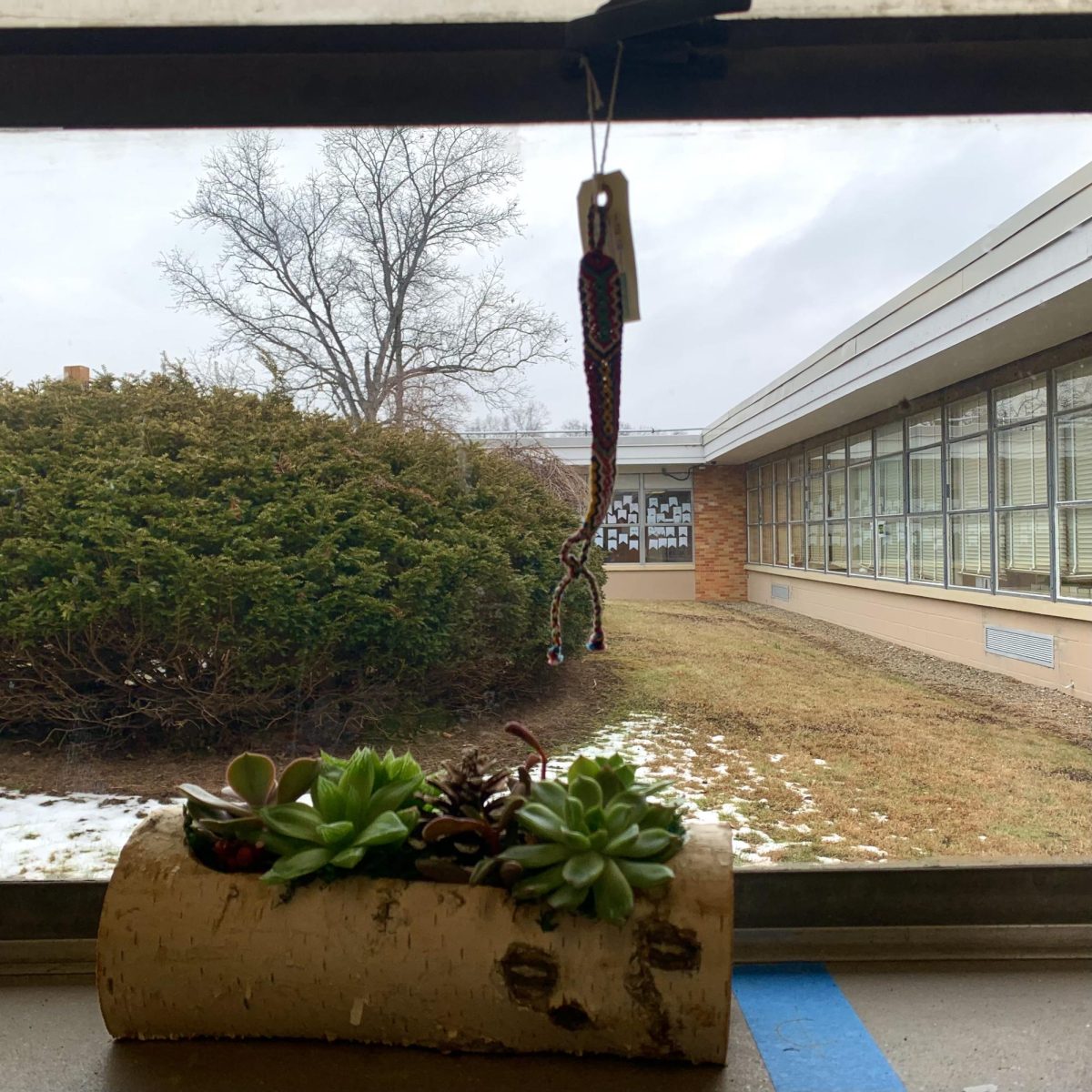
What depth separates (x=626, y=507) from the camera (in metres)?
1.90

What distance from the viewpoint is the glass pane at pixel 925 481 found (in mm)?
2686

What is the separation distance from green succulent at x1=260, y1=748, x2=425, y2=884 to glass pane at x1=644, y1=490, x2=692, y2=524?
40.1 inches

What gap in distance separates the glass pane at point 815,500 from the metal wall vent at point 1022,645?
630mm

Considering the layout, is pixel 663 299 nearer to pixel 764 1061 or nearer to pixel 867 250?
pixel 867 250

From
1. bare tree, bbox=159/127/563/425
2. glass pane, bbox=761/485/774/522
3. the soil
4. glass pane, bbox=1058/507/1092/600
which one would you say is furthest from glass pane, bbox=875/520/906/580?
bare tree, bbox=159/127/563/425

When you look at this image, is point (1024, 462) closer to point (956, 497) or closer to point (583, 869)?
point (956, 497)

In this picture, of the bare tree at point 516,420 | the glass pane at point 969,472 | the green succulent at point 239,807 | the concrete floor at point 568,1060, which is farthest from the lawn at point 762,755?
the glass pane at point 969,472

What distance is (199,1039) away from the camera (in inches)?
37.7

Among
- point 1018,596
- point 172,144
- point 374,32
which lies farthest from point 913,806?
point 172,144

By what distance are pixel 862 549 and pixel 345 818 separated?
90.2 inches

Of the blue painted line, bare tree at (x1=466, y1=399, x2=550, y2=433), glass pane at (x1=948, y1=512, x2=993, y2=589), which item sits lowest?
the blue painted line

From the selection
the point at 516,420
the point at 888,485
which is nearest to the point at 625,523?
the point at 516,420

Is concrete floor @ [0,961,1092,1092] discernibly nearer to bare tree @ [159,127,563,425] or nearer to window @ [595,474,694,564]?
window @ [595,474,694,564]

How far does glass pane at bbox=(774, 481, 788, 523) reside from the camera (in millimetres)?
2348
